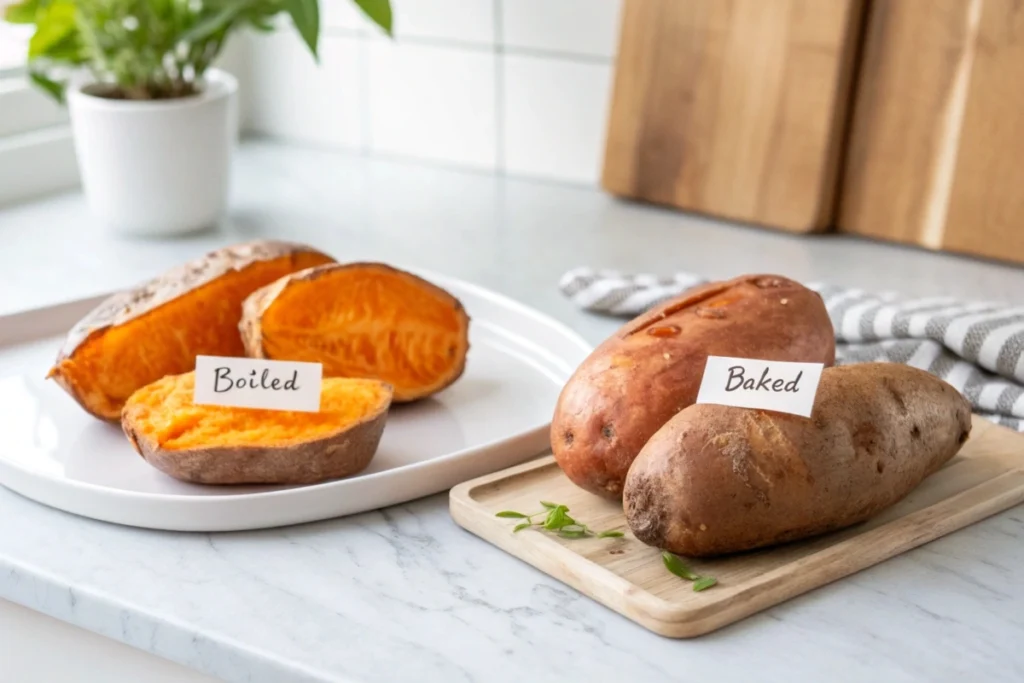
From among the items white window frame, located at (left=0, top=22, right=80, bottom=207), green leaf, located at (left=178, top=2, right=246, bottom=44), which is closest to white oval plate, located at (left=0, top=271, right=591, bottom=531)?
green leaf, located at (left=178, top=2, right=246, bottom=44)

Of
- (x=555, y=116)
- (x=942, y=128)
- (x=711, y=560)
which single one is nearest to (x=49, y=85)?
(x=555, y=116)

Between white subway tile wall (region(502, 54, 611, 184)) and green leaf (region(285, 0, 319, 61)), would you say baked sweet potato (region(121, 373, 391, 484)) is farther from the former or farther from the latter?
white subway tile wall (region(502, 54, 611, 184))

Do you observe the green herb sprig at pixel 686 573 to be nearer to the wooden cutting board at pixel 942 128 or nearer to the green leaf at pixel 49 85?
the wooden cutting board at pixel 942 128

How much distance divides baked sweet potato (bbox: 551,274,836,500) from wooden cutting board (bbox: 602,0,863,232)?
0.63 meters

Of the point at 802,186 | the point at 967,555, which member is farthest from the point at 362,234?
the point at 967,555

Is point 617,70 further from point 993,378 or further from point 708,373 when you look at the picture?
point 708,373

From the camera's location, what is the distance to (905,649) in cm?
77

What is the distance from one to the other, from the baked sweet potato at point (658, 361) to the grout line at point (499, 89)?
0.97 m

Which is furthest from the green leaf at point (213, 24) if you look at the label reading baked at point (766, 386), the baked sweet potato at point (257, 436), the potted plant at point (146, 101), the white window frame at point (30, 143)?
the label reading baked at point (766, 386)

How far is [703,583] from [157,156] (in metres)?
1.04

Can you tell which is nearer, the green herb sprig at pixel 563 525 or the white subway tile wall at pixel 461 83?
the green herb sprig at pixel 563 525

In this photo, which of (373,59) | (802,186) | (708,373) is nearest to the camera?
(708,373)

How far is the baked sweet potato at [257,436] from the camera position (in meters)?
0.92

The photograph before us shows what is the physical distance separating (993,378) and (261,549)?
0.64 metres
